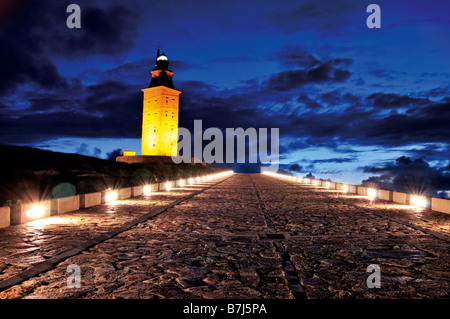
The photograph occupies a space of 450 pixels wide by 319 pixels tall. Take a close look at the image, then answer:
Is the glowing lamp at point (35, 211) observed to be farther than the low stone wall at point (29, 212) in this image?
Yes

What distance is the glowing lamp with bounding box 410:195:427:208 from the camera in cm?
1555

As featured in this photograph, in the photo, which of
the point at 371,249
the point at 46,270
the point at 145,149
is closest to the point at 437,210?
the point at 371,249

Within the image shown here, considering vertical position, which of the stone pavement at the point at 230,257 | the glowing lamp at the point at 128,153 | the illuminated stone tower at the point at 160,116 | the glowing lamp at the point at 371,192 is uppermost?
the illuminated stone tower at the point at 160,116

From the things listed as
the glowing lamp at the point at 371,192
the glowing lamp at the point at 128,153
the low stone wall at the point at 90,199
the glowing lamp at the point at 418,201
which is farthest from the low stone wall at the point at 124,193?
the glowing lamp at the point at 128,153

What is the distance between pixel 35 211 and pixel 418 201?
15519 mm

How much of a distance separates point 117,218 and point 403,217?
9260 mm

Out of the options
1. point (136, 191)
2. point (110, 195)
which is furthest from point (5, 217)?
point (136, 191)

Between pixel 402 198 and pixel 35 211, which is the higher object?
pixel 35 211

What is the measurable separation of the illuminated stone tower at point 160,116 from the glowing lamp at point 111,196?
6566 centimetres

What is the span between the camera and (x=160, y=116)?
83.9 metres

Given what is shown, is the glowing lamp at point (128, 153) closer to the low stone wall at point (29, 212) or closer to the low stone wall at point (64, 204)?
the low stone wall at point (64, 204)

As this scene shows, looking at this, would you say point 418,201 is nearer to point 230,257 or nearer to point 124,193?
point 230,257

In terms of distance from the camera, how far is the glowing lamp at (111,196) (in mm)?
16281
